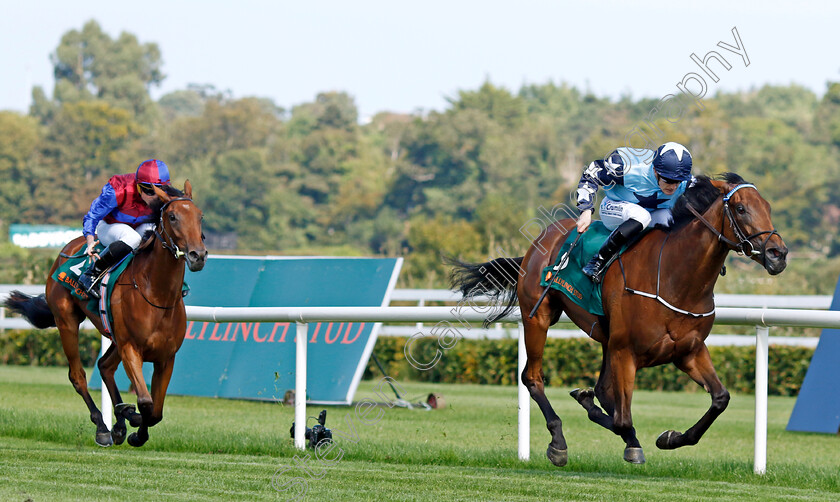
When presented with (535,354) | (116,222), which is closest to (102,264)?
(116,222)

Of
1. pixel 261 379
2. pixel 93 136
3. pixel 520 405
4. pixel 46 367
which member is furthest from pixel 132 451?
pixel 93 136

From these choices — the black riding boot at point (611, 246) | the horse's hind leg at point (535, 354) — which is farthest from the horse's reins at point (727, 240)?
the horse's hind leg at point (535, 354)

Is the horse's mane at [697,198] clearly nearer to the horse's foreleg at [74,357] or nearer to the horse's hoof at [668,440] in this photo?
the horse's hoof at [668,440]

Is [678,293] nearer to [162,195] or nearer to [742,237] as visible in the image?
[742,237]

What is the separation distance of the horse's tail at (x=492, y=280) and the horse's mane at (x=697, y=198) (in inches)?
48.8

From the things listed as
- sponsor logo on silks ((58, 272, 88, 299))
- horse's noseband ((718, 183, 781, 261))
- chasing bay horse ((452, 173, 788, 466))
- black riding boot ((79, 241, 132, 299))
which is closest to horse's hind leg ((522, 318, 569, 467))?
chasing bay horse ((452, 173, 788, 466))

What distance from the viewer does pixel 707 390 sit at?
5.36m

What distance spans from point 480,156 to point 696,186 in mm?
70577

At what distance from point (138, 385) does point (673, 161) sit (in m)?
2.94

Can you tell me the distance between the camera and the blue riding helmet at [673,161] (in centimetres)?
553

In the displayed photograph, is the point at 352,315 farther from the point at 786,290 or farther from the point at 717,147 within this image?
the point at 717,147

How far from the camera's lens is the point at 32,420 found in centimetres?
771

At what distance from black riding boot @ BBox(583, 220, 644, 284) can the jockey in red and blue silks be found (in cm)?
238

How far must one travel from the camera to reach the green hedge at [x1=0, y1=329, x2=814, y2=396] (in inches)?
486
